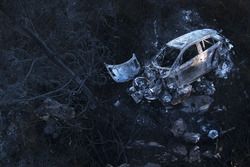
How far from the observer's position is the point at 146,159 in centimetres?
1186

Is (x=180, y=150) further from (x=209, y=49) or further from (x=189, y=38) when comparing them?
(x=189, y=38)

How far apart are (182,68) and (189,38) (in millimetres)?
917

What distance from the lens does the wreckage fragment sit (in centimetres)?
1340

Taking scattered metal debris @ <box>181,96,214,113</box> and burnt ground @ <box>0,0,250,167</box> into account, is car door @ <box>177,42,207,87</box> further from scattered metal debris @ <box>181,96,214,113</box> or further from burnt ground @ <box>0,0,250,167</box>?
burnt ground @ <box>0,0,250,167</box>

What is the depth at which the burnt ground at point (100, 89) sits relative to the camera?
38.8 feet

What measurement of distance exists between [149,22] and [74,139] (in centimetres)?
454

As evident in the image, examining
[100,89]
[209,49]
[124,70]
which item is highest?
[209,49]

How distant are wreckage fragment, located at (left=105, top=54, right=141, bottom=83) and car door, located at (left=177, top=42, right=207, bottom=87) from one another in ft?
4.84

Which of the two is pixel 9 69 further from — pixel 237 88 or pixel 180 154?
pixel 237 88

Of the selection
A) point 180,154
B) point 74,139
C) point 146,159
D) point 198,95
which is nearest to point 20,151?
point 74,139

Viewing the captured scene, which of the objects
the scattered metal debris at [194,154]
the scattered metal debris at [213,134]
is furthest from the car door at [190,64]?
the scattered metal debris at [194,154]

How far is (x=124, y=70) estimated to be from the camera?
13.5 meters

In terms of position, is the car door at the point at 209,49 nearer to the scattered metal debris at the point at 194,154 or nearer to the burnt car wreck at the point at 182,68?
the burnt car wreck at the point at 182,68

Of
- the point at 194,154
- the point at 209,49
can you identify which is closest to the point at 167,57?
the point at 209,49
